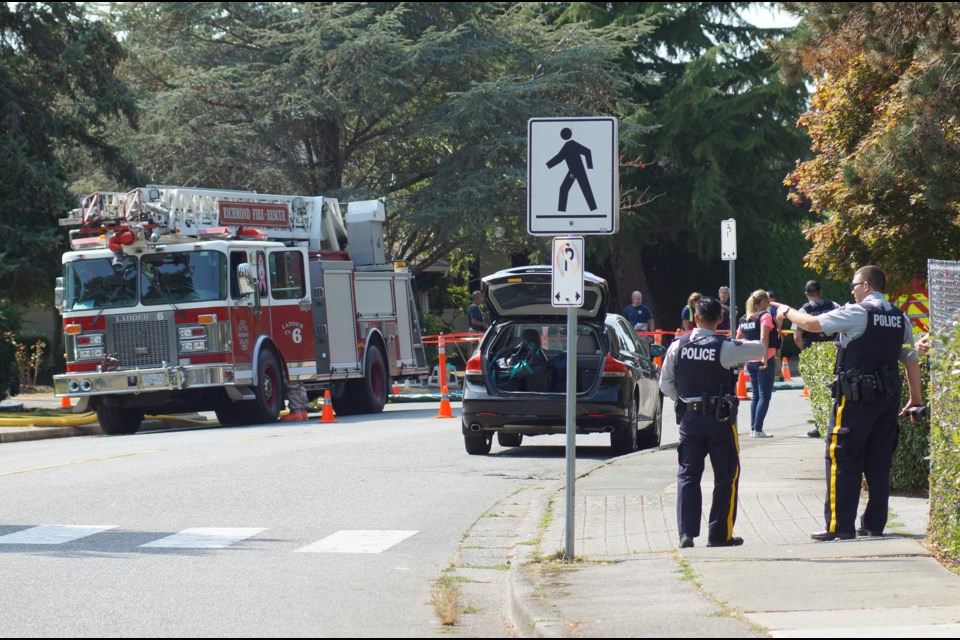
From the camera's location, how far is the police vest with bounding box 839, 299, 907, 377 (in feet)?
30.7

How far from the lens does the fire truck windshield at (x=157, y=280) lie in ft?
70.6

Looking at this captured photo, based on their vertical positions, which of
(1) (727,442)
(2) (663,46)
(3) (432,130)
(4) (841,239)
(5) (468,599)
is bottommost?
(5) (468,599)

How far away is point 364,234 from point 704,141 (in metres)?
14.5

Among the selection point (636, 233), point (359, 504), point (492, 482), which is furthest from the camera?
point (636, 233)

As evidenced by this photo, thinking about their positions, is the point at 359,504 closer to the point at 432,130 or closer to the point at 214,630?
the point at 214,630

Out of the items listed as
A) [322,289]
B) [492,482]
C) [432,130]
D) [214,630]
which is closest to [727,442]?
[214,630]

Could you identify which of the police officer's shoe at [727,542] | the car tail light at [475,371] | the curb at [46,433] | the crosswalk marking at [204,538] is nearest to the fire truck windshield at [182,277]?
the curb at [46,433]

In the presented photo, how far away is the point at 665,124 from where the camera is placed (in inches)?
1497

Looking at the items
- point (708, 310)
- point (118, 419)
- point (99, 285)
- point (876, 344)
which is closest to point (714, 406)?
point (708, 310)

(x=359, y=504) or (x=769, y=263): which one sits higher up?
(x=769, y=263)

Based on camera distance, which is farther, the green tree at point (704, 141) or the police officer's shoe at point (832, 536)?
the green tree at point (704, 141)

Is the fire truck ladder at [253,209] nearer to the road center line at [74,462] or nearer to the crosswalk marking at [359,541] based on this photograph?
the road center line at [74,462]

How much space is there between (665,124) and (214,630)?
105 feet

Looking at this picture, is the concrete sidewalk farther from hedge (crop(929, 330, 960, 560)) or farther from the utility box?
the utility box
